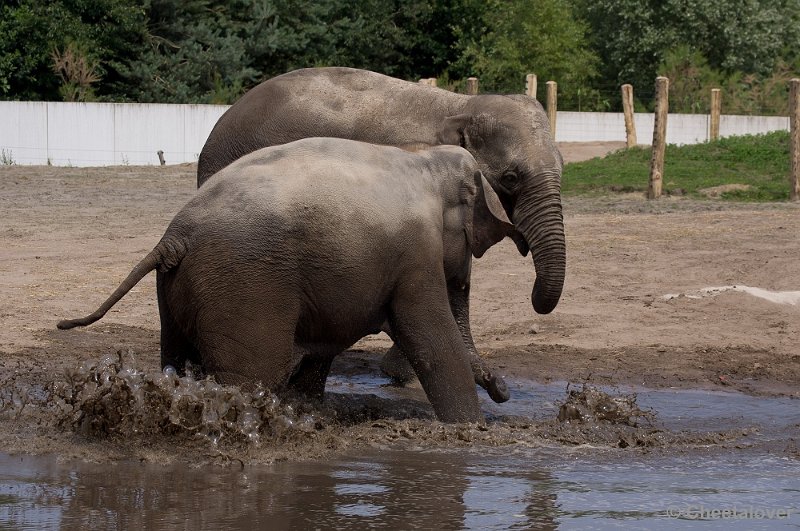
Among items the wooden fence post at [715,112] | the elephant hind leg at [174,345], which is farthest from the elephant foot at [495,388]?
the wooden fence post at [715,112]

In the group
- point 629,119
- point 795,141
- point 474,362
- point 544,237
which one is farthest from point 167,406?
point 629,119

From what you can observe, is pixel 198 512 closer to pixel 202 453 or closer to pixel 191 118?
pixel 202 453

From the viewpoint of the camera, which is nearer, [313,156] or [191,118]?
[313,156]

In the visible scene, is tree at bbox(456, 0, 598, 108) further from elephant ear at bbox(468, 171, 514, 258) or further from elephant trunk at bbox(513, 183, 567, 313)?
elephant ear at bbox(468, 171, 514, 258)

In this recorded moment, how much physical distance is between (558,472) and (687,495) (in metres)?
0.71

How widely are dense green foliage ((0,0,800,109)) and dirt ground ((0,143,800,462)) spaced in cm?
1763

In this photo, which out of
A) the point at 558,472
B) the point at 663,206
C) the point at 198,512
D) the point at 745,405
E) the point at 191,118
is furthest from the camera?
the point at 191,118

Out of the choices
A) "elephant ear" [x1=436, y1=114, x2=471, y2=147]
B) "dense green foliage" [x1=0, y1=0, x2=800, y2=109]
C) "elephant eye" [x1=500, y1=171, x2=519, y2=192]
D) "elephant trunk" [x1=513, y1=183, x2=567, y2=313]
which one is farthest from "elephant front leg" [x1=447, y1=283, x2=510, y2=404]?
"dense green foliage" [x1=0, y1=0, x2=800, y2=109]

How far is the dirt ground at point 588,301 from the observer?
9883 millimetres

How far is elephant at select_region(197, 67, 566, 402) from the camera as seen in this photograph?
8.26m

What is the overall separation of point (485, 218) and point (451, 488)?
1762 mm

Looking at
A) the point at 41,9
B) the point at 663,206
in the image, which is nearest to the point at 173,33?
the point at 41,9

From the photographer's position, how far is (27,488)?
19.9ft

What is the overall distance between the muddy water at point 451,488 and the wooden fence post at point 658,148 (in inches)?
489
